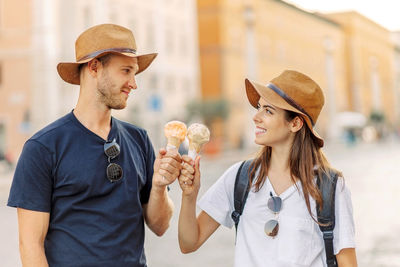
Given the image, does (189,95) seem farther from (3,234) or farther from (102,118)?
(102,118)

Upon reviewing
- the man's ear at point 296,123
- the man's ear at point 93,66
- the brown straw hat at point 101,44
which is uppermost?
the brown straw hat at point 101,44

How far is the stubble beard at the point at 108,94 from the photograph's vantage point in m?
2.91

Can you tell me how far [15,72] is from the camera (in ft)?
104

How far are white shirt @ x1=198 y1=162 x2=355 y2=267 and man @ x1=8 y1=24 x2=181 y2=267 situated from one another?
0.42 meters

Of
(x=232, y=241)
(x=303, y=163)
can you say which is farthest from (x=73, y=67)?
(x=232, y=241)

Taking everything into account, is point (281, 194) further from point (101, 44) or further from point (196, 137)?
point (101, 44)

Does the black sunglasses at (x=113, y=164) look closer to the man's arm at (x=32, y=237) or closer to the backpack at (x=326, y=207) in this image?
the man's arm at (x=32, y=237)

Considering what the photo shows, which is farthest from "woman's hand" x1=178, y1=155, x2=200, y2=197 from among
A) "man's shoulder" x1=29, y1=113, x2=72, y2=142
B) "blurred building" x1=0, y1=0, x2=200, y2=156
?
"blurred building" x1=0, y1=0, x2=200, y2=156

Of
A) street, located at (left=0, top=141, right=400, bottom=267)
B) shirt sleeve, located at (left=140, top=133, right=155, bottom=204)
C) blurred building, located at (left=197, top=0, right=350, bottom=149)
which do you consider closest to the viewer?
shirt sleeve, located at (left=140, top=133, right=155, bottom=204)

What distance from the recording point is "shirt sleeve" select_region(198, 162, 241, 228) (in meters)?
2.99

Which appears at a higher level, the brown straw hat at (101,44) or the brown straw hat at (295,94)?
the brown straw hat at (101,44)

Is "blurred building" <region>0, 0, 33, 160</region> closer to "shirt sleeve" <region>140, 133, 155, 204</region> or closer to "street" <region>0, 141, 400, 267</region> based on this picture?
"street" <region>0, 141, 400, 267</region>

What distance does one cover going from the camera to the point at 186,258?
800 centimetres

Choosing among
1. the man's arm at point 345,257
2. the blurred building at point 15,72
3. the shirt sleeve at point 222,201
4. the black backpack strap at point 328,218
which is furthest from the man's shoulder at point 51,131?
the blurred building at point 15,72
